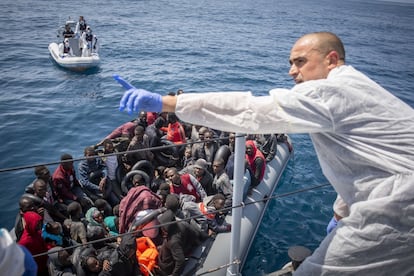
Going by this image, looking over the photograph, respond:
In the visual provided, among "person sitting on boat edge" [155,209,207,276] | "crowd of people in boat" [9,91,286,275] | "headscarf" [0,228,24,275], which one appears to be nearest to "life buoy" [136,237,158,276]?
"crowd of people in boat" [9,91,286,275]

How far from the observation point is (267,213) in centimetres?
751

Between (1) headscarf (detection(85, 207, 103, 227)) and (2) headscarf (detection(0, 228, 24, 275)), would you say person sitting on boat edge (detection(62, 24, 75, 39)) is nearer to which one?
(1) headscarf (detection(85, 207, 103, 227))

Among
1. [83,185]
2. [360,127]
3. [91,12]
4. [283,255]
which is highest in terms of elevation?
[91,12]

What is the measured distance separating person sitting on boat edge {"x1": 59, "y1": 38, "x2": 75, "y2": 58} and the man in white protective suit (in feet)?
60.1

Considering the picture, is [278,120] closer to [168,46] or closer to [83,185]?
[83,185]

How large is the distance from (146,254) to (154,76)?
570 inches

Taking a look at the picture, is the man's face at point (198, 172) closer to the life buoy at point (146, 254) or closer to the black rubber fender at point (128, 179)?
the black rubber fender at point (128, 179)

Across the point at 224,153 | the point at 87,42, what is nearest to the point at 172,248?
the point at 224,153

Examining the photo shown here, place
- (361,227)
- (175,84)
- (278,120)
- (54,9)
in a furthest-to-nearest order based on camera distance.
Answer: (54,9) → (175,84) → (361,227) → (278,120)

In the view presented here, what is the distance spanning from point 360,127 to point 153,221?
159 inches

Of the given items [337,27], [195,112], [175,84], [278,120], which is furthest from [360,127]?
[337,27]

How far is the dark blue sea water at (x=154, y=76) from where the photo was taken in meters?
7.79

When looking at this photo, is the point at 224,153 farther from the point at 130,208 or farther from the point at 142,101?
the point at 142,101

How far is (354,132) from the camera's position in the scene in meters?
1.39
